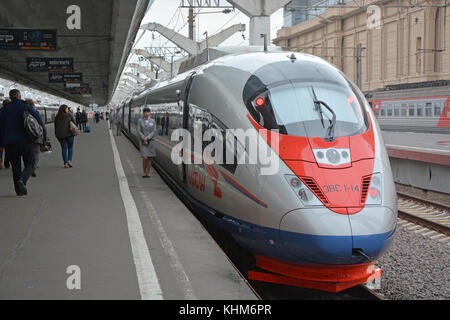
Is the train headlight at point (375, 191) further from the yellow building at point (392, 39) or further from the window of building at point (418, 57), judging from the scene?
the window of building at point (418, 57)

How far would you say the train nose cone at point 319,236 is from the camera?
5082 mm

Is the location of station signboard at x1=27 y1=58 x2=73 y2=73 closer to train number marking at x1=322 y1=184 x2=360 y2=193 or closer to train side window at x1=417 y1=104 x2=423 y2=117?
train side window at x1=417 y1=104 x2=423 y2=117

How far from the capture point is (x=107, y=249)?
562cm

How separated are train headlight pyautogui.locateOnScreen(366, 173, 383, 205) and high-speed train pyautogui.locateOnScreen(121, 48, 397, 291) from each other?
0.04ft

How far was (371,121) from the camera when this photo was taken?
20.8ft

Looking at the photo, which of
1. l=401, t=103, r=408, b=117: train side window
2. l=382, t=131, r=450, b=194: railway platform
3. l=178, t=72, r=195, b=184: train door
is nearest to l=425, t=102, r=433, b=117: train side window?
l=401, t=103, r=408, b=117: train side window

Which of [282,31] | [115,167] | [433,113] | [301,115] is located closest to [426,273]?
[301,115]

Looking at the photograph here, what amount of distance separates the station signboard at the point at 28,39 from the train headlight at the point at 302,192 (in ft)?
46.0

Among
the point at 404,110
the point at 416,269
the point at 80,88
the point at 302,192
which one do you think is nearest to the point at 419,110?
the point at 404,110

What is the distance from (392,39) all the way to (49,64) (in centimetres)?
3205

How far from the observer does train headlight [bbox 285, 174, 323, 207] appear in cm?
525

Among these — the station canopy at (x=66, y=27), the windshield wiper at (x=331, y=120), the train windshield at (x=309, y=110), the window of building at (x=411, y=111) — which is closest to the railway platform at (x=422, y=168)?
the train windshield at (x=309, y=110)
